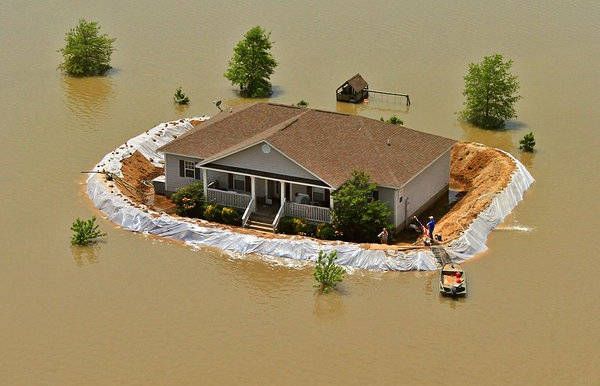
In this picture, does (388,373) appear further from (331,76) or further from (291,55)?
(291,55)

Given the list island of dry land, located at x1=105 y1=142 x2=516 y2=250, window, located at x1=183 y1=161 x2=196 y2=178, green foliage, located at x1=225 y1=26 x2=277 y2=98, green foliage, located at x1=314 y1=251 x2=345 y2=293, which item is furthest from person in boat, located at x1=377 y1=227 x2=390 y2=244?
green foliage, located at x1=225 y1=26 x2=277 y2=98

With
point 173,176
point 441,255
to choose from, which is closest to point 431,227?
point 441,255

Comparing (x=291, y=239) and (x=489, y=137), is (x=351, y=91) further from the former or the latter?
(x=291, y=239)

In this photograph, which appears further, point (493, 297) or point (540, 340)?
point (493, 297)

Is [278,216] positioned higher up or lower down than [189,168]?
A: lower down

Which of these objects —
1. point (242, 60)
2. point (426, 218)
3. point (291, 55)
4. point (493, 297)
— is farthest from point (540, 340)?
point (291, 55)

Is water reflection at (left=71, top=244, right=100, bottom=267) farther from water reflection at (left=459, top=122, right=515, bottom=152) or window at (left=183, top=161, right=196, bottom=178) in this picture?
A: water reflection at (left=459, top=122, right=515, bottom=152)

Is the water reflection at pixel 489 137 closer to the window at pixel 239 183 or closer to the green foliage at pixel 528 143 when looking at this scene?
the green foliage at pixel 528 143
